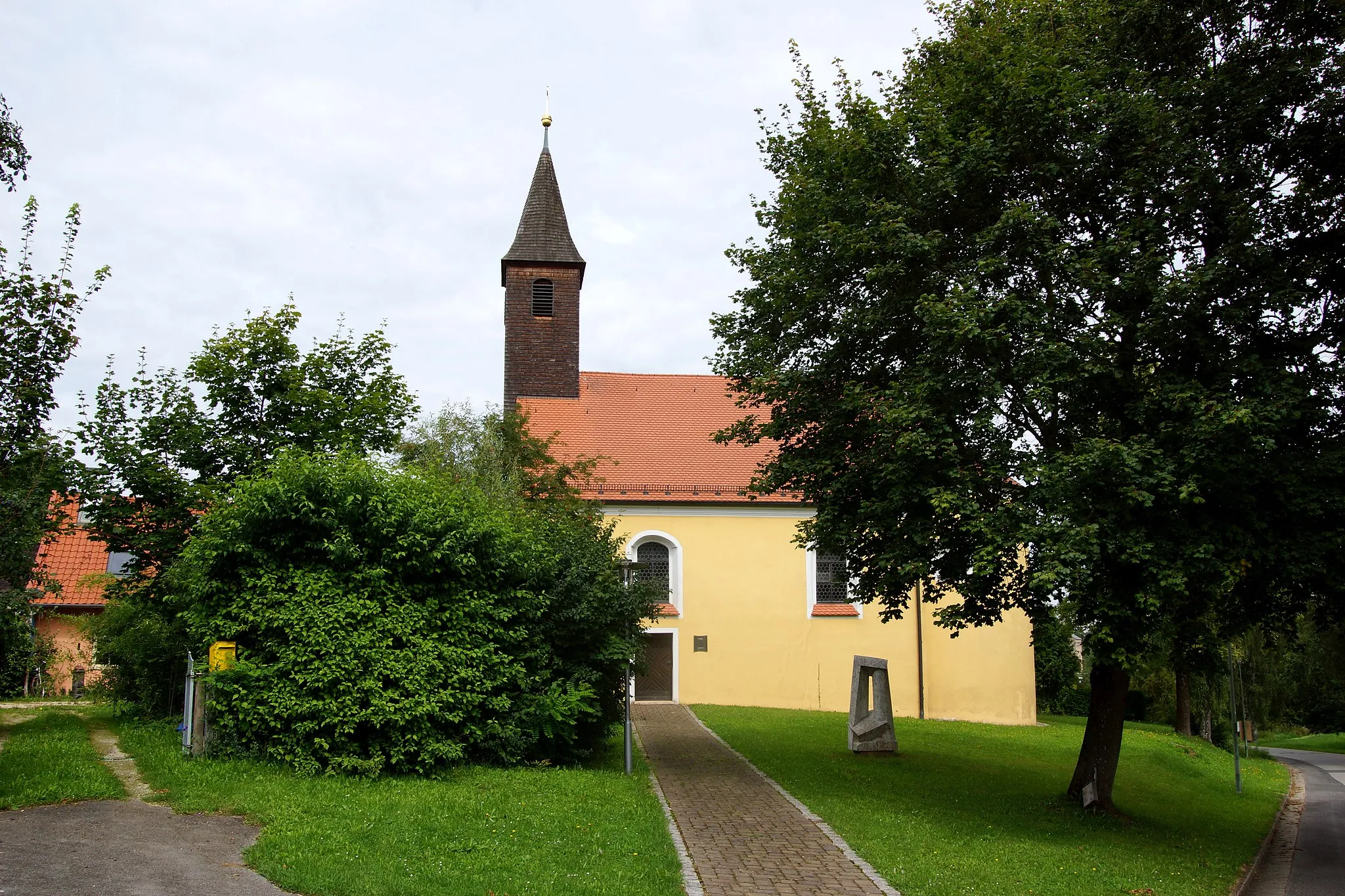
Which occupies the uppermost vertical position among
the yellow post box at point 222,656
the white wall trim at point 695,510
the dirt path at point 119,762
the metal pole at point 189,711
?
the white wall trim at point 695,510

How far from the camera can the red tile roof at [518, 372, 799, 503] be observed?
27.8m

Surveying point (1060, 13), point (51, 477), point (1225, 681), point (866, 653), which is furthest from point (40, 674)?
point (1225, 681)

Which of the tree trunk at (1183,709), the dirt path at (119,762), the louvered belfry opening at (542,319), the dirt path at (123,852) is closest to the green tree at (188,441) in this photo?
the dirt path at (119,762)

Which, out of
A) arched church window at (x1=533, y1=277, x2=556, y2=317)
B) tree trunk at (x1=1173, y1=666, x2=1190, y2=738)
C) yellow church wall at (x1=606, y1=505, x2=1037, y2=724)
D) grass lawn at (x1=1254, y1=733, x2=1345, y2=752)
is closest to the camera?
yellow church wall at (x1=606, y1=505, x2=1037, y2=724)

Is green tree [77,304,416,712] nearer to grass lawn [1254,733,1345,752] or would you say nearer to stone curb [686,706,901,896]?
stone curb [686,706,901,896]

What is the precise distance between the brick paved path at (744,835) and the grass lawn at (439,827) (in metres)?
0.41

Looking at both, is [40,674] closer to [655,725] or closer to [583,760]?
[655,725]

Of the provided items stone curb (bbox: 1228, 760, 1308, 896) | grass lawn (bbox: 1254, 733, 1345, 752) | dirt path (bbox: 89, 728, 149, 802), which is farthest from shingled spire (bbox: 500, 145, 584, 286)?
grass lawn (bbox: 1254, 733, 1345, 752)

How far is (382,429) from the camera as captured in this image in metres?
18.3

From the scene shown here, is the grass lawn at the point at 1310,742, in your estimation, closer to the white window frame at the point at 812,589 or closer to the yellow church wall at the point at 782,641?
the yellow church wall at the point at 782,641

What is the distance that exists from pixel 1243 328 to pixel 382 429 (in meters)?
13.3

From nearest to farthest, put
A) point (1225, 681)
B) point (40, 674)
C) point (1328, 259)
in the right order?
point (1328, 259), point (40, 674), point (1225, 681)

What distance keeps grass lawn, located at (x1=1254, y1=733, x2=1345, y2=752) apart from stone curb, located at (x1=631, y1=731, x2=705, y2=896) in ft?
125

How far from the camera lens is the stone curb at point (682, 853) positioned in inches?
314
